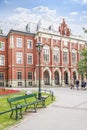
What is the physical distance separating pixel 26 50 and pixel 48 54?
5.20 m

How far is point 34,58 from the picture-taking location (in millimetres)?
55875

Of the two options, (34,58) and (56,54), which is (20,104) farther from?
(56,54)

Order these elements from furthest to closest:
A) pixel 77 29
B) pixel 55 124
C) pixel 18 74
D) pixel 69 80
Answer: pixel 77 29, pixel 69 80, pixel 18 74, pixel 55 124

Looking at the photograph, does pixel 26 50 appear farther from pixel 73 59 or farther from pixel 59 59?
pixel 73 59

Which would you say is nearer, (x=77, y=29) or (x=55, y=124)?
(x=55, y=124)

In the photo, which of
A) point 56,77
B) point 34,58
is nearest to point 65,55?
point 56,77

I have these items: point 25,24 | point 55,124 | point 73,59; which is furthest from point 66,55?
point 55,124

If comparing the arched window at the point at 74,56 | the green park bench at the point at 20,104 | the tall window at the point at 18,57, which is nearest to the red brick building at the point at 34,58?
the tall window at the point at 18,57

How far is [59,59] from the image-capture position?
56844 mm

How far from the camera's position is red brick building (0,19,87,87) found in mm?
53156

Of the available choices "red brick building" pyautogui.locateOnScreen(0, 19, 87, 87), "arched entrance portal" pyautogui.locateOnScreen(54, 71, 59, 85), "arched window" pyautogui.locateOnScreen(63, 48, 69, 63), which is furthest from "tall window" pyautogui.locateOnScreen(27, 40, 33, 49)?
"arched entrance portal" pyautogui.locateOnScreen(54, 71, 59, 85)

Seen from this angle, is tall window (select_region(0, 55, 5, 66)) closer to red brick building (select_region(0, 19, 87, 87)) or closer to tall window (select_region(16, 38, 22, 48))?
red brick building (select_region(0, 19, 87, 87))

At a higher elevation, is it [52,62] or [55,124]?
[52,62]

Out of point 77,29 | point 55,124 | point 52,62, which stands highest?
point 77,29
